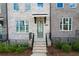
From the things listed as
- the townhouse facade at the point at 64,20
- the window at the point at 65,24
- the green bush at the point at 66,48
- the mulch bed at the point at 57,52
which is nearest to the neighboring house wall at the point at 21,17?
the townhouse facade at the point at 64,20

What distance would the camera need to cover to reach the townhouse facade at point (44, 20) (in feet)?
41.4

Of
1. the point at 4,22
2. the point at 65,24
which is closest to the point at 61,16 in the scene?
the point at 65,24

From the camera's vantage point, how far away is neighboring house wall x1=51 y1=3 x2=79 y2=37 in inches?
497

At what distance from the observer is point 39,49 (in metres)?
10.4

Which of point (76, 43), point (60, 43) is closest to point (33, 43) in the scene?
point (60, 43)

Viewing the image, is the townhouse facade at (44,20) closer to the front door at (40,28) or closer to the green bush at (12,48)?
the front door at (40,28)

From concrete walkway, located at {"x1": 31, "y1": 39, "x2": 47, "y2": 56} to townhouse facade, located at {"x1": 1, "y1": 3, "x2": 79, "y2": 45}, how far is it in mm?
1356

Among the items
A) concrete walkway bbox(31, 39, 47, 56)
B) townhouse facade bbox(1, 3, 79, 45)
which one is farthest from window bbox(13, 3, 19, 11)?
concrete walkway bbox(31, 39, 47, 56)

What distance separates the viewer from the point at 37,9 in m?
12.7

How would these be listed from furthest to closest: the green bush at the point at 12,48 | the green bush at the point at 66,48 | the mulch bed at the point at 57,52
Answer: the green bush at the point at 66,48, the green bush at the point at 12,48, the mulch bed at the point at 57,52

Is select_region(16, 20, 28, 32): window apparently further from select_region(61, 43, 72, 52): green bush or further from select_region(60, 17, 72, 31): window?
select_region(61, 43, 72, 52): green bush

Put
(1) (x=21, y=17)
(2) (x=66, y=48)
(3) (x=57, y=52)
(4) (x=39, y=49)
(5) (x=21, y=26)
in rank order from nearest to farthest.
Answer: (3) (x=57, y=52) → (2) (x=66, y=48) → (4) (x=39, y=49) → (1) (x=21, y=17) → (5) (x=21, y=26)

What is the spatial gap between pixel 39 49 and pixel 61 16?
3274 mm

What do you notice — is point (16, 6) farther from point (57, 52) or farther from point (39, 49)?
point (57, 52)
